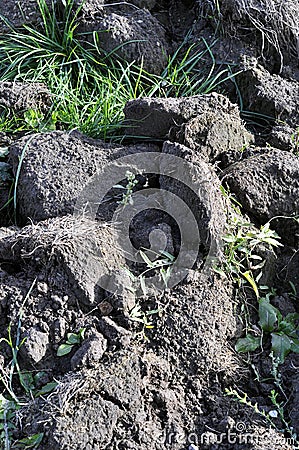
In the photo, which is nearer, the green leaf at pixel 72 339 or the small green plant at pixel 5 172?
the green leaf at pixel 72 339

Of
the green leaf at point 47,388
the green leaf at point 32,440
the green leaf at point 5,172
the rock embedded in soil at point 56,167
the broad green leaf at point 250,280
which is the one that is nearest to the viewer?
the green leaf at point 32,440

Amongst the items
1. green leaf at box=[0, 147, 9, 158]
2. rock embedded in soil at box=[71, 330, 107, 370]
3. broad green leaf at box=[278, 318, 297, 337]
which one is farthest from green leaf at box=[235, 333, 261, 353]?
green leaf at box=[0, 147, 9, 158]

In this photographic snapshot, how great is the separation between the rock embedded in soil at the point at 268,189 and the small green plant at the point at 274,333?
1.16 feet

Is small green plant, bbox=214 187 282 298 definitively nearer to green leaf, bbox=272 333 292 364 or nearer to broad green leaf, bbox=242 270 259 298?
broad green leaf, bbox=242 270 259 298

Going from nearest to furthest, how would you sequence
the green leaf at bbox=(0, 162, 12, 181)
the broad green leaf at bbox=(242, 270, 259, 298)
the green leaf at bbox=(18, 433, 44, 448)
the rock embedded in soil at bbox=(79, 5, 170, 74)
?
the green leaf at bbox=(18, 433, 44, 448) → the broad green leaf at bbox=(242, 270, 259, 298) → the green leaf at bbox=(0, 162, 12, 181) → the rock embedded in soil at bbox=(79, 5, 170, 74)

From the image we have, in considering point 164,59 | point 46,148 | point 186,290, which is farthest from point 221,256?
point 164,59

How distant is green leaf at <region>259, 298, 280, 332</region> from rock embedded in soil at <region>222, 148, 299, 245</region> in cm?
38

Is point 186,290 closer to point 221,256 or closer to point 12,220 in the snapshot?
point 221,256

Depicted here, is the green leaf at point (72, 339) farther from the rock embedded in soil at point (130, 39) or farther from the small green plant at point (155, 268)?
the rock embedded in soil at point (130, 39)

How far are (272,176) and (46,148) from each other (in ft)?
3.22

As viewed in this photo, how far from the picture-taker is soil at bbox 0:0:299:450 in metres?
2.18

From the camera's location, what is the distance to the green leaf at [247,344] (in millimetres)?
2439

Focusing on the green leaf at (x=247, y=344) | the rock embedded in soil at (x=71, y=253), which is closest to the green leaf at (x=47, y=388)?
the rock embedded in soil at (x=71, y=253)

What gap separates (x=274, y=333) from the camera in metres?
2.50
